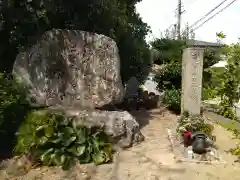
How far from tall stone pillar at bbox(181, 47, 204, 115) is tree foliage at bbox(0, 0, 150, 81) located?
6.94ft

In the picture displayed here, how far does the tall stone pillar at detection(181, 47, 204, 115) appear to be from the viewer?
7.01m

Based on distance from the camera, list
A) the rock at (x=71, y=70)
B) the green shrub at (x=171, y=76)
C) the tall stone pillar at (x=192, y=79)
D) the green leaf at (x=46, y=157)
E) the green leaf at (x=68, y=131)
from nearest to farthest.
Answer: the green leaf at (x=46, y=157) < the green leaf at (x=68, y=131) < the rock at (x=71, y=70) < the tall stone pillar at (x=192, y=79) < the green shrub at (x=171, y=76)

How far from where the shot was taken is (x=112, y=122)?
210 inches

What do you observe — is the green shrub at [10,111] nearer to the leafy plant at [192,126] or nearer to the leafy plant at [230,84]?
the leafy plant at [192,126]

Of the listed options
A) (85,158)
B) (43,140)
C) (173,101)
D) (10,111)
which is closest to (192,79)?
(173,101)

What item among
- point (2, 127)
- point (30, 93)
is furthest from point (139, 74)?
point (2, 127)

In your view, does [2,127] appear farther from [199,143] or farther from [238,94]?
[238,94]

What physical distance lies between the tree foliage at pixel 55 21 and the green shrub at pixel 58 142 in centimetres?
198

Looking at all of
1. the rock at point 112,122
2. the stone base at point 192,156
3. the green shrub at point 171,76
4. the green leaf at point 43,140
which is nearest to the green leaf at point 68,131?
the rock at point 112,122

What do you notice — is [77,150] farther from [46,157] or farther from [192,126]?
[192,126]

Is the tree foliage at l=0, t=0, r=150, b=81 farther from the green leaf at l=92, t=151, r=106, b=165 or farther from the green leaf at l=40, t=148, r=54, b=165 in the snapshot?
the green leaf at l=92, t=151, r=106, b=165

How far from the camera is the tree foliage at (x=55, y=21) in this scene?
20.0 feet

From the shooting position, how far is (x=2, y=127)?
17.2 ft

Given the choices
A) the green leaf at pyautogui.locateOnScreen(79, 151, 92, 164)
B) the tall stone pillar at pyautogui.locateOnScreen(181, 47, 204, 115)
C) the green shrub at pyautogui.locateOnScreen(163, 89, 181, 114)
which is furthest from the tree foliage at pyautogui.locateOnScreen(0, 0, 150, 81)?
the green leaf at pyautogui.locateOnScreen(79, 151, 92, 164)
